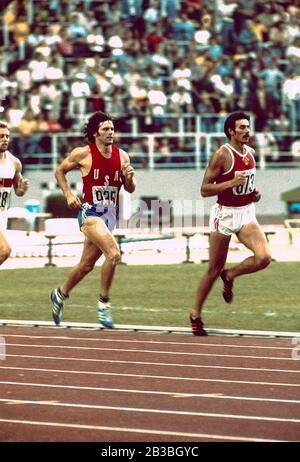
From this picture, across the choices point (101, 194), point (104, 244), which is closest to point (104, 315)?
point (104, 244)

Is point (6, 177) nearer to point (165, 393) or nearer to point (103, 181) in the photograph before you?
point (103, 181)

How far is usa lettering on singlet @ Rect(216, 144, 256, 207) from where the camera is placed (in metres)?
14.0

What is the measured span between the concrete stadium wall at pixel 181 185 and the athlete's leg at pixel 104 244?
17.9 meters

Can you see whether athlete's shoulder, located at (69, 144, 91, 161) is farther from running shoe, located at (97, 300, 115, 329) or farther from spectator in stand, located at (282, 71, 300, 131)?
spectator in stand, located at (282, 71, 300, 131)

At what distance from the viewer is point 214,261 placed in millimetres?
13984

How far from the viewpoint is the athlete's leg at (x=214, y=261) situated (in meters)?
14.0

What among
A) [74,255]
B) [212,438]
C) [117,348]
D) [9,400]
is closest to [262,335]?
[117,348]

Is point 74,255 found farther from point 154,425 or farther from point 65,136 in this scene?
point 154,425

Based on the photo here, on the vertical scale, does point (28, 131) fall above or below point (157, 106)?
below

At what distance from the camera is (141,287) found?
19.5 metres

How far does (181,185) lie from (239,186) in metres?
19.7

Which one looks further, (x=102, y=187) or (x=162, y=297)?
(x=162, y=297)

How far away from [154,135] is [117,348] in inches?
792

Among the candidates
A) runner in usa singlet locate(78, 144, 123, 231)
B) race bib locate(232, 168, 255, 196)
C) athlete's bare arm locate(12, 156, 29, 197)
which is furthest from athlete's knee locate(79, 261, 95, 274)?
race bib locate(232, 168, 255, 196)
